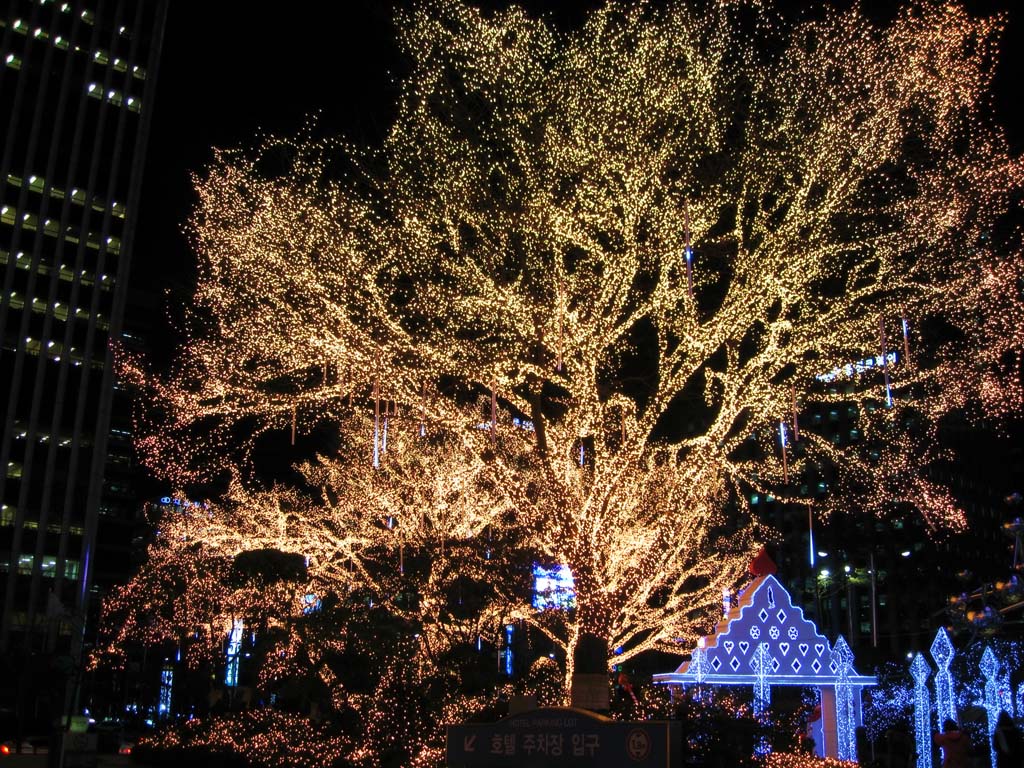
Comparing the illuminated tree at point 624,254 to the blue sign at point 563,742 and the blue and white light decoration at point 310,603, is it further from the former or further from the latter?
the blue and white light decoration at point 310,603

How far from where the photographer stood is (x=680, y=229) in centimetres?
1148

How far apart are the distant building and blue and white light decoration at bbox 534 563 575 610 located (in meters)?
51.3

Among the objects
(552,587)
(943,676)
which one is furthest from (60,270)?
(943,676)

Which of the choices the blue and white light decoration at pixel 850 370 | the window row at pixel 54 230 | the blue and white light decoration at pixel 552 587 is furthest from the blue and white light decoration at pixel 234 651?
the window row at pixel 54 230

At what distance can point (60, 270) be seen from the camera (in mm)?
66875

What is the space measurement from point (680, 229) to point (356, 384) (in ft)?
14.9

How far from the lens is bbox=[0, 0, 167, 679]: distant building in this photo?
6359cm

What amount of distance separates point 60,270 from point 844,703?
66.9 metres

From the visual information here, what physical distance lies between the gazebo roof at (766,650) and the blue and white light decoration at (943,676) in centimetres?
753

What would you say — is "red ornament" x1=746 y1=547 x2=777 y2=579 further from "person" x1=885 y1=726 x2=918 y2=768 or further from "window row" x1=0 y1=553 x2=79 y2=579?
"window row" x1=0 y1=553 x2=79 y2=579

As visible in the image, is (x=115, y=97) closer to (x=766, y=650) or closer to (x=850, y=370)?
(x=850, y=370)

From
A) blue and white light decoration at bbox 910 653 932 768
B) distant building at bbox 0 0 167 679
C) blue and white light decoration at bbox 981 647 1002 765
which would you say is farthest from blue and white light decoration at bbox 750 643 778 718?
distant building at bbox 0 0 167 679

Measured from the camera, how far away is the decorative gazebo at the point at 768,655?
11000 millimetres

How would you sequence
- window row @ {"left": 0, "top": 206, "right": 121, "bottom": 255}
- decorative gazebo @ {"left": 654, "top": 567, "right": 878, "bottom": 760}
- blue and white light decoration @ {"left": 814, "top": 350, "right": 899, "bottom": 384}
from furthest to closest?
window row @ {"left": 0, "top": 206, "right": 121, "bottom": 255} → blue and white light decoration @ {"left": 814, "top": 350, "right": 899, "bottom": 384} → decorative gazebo @ {"left": 654, "top": 567, "right": 878, "bottom": 760}
